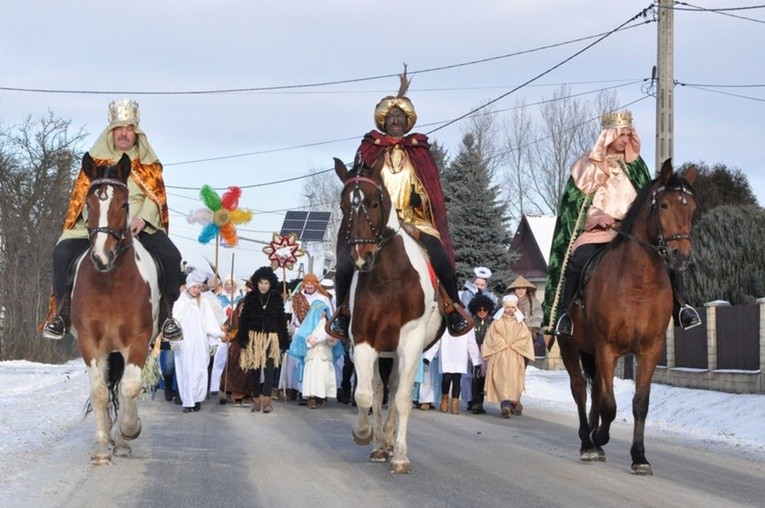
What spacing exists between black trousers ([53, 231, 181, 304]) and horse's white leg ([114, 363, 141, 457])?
3.39 ft

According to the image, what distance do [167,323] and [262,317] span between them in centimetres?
824

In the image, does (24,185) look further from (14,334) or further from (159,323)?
(159,323)

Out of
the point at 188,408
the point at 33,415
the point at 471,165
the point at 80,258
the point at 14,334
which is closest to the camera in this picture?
the point at 80,258

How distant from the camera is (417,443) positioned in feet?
45.3

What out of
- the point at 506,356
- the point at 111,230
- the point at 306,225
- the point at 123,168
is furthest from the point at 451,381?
the point at 306,225

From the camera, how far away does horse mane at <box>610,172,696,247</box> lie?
11.3 m

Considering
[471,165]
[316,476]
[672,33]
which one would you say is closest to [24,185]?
[471,165]

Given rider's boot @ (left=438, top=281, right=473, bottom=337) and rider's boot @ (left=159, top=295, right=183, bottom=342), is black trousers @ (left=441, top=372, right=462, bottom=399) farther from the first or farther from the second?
rider's boot @ (left=159, top=295, right=183, bottom=342)

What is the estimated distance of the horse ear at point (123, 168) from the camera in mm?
11266

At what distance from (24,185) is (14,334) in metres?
6.18

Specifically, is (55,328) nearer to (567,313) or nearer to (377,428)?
(377,428)

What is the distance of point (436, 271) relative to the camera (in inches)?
467

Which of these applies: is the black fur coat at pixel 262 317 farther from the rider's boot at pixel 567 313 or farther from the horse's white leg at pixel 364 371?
the horse's white leg at pixel 364 371

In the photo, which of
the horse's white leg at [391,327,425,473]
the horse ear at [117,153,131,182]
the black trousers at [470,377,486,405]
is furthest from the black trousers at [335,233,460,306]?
the black trousers at [470,377,486,405]
